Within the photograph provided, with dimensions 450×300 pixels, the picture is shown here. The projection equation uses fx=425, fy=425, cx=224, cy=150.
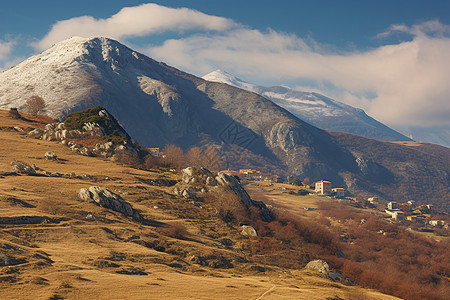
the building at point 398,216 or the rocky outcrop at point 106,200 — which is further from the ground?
the rocky outcrop at point 106,200

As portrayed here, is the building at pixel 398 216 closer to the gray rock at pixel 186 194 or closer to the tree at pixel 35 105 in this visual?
the gray rock at pixel 186 194

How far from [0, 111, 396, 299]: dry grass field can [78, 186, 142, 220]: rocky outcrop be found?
4.19 feet

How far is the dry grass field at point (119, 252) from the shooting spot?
26.3 metres

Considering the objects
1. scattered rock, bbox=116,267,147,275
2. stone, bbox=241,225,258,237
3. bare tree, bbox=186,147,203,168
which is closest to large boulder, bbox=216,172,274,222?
stone, bbox=241,225,258,237

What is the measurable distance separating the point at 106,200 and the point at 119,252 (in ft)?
45.7

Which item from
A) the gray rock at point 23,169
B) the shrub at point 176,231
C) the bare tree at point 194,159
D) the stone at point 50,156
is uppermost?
the bare tree at point 194,159

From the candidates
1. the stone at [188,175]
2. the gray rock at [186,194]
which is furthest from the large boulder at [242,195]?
the gray rock at [186,194]

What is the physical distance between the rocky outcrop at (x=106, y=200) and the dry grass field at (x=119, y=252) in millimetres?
1276

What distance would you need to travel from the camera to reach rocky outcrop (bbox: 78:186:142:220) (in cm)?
4772

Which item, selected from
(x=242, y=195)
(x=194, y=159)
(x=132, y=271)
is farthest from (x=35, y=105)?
(x=132, y=271)

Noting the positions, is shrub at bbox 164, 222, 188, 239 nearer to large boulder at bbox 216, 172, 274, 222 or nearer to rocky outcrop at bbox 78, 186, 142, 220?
rocky outcrop at bbox 78, 186, 142, 220

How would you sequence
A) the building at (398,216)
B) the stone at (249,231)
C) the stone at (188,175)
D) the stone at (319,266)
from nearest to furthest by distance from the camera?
the stone at (319,266), the stone at (249,231), the stone at (188,175), the building at (398,216)

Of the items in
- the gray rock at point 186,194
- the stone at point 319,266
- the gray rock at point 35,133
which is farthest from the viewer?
the gray rock at point 35,133

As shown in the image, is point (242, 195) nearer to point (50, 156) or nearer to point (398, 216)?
point (50, 156)
